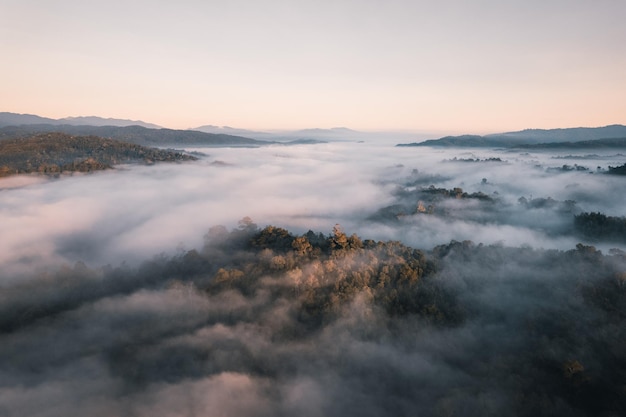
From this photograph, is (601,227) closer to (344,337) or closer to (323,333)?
(344,337)

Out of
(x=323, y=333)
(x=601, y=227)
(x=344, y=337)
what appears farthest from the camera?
(x=601, y=227)

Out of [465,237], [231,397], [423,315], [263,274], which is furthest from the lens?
[465,237]

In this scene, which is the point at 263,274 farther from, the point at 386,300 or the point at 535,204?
the point at 535,204

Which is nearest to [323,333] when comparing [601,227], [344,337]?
[344,337]

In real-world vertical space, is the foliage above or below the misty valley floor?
above

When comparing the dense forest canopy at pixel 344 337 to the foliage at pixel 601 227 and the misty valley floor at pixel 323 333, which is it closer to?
the misty valley floor at pixel 323 333

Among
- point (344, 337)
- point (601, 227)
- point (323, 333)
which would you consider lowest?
point (344, 337)

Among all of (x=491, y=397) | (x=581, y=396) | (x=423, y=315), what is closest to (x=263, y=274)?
(x=423, y=315)

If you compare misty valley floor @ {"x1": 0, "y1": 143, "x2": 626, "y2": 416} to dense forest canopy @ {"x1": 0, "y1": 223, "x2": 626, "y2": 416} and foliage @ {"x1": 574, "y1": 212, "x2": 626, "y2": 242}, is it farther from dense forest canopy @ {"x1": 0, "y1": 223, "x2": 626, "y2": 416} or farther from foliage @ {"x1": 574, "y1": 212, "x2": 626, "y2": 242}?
foliage @ {"x1": 574, "y1": 212, "x2": 626, "y2": 242}

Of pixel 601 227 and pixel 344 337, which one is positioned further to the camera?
pixel 601 227

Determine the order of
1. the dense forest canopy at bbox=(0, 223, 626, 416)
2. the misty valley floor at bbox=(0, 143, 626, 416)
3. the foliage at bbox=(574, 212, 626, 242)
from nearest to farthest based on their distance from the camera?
the dense forest canopy at bbox=(0, 223, 626, 416)
the misty valley floor at bbox=(0, 143, 626, 416)
the foliage at bbox=(574, 212, 626, 242)

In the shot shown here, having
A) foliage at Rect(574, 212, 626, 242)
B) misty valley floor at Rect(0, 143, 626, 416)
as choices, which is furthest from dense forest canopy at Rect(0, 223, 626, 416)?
foliage at Rect(574, 212, 626, 242)
